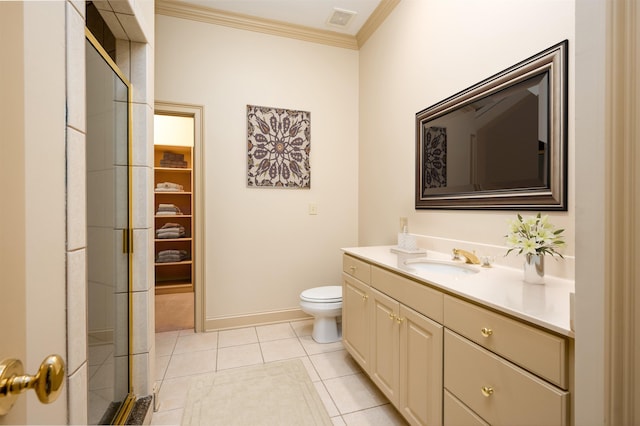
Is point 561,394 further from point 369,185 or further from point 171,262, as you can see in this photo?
point 171,262

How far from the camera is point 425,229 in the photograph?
2121 mm

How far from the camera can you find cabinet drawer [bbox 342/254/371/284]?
6.02ft

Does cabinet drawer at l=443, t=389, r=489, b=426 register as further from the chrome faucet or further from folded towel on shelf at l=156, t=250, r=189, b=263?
folded towel on shelf at l=156, t=250, r=189, b=263

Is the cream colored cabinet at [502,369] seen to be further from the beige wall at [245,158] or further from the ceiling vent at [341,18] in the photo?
the ceiling vent at [341,18]

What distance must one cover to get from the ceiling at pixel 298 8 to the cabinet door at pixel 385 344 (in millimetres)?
2485

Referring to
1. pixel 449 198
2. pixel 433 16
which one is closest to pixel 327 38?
pixel 433 16

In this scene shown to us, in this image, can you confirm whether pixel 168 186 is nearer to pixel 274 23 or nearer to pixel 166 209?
pixel 166 209

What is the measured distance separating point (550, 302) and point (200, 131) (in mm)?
2760

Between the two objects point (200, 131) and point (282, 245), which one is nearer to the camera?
point (200, 131)

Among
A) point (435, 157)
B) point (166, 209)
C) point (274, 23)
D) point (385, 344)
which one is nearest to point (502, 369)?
point (385, 344)

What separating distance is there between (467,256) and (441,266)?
17cm

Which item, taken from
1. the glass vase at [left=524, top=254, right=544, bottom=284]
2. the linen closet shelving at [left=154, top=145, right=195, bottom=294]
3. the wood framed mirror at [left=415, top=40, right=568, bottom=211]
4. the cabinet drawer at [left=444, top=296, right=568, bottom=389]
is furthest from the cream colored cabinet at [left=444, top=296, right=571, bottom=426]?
the linen closet shelving at [left=154, top=145, right=195, bottom=294]

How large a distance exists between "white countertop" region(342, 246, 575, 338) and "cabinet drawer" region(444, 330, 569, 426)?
0.18 m

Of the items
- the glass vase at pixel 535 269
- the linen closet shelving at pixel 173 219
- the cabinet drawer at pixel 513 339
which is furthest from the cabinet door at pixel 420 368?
the linen closet shelving at pixel 173 219
